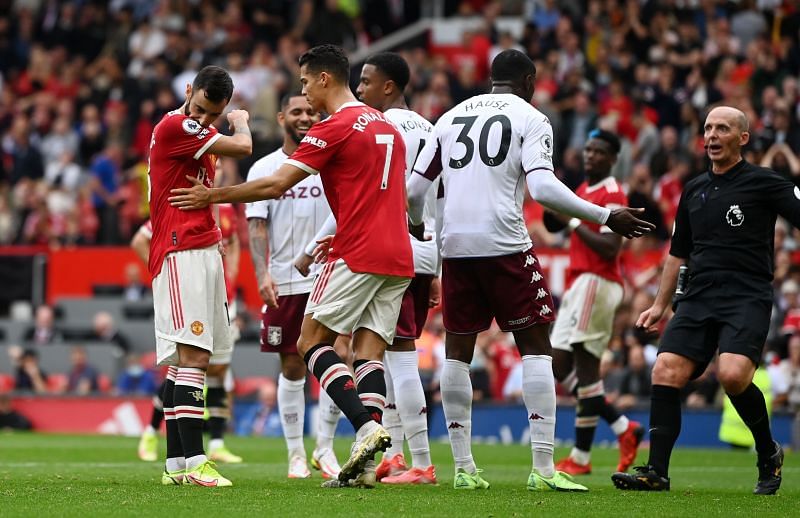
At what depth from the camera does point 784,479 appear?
10891 mm

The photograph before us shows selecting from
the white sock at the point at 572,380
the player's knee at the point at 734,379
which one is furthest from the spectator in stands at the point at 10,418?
the player's knee at the point at 734,379

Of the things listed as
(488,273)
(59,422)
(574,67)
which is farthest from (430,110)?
(488,273)

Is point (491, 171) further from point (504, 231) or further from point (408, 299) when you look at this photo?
Answer: point (408, 299)

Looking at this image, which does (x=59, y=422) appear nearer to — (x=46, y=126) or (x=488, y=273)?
(x=46, y=126)

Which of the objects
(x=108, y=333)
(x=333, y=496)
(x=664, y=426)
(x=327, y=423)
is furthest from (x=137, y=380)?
(x=333, y=496)

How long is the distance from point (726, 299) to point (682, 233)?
0.64m

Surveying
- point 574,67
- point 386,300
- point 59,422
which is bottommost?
point 59,422

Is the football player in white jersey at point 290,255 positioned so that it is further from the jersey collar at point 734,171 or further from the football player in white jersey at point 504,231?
the jersey collar at point 734,171

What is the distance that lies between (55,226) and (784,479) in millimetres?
15379

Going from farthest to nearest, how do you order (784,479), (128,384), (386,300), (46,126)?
(46,126) → (128,384) → (784,479) → (386,300)

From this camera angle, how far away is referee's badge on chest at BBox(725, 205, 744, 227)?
891cm

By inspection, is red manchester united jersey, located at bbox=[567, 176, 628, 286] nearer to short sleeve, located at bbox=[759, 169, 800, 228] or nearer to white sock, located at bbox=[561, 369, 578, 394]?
white sock, located at bbox=[561, 369, 578, 394]

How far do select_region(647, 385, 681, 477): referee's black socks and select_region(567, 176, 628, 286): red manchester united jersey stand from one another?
115 inches

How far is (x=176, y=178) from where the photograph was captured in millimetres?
8836
